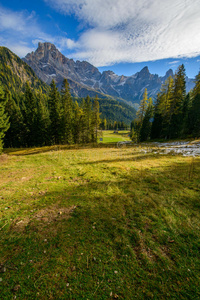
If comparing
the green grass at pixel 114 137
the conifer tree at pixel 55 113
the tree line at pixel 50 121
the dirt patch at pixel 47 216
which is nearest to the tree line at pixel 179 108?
the tree line at pixel 50 121

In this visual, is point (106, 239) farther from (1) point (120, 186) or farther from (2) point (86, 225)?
(1) point (120, 186)

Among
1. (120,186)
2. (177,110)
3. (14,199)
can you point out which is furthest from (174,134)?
(14,199)

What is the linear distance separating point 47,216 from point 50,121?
35.4 m

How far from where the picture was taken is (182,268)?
3.18m

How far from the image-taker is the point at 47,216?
17.1 feet

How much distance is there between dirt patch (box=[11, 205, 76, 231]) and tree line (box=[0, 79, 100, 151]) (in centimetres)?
3023

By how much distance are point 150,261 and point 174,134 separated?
36406 mm

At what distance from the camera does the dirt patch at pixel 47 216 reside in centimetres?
477

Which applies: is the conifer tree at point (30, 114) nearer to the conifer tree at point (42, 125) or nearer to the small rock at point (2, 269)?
the conifer tree at point (42, 125)

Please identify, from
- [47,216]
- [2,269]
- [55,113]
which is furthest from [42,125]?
[2,269]

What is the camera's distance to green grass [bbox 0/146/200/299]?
2.82m

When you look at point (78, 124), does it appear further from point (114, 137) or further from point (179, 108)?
point (114, 137)

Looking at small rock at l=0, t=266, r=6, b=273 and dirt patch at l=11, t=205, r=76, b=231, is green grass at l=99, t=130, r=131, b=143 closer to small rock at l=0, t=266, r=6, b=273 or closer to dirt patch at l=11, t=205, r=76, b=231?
dirt patch at l=11, t=205, r=76, b=231

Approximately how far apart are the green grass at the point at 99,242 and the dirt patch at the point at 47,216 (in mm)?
41
